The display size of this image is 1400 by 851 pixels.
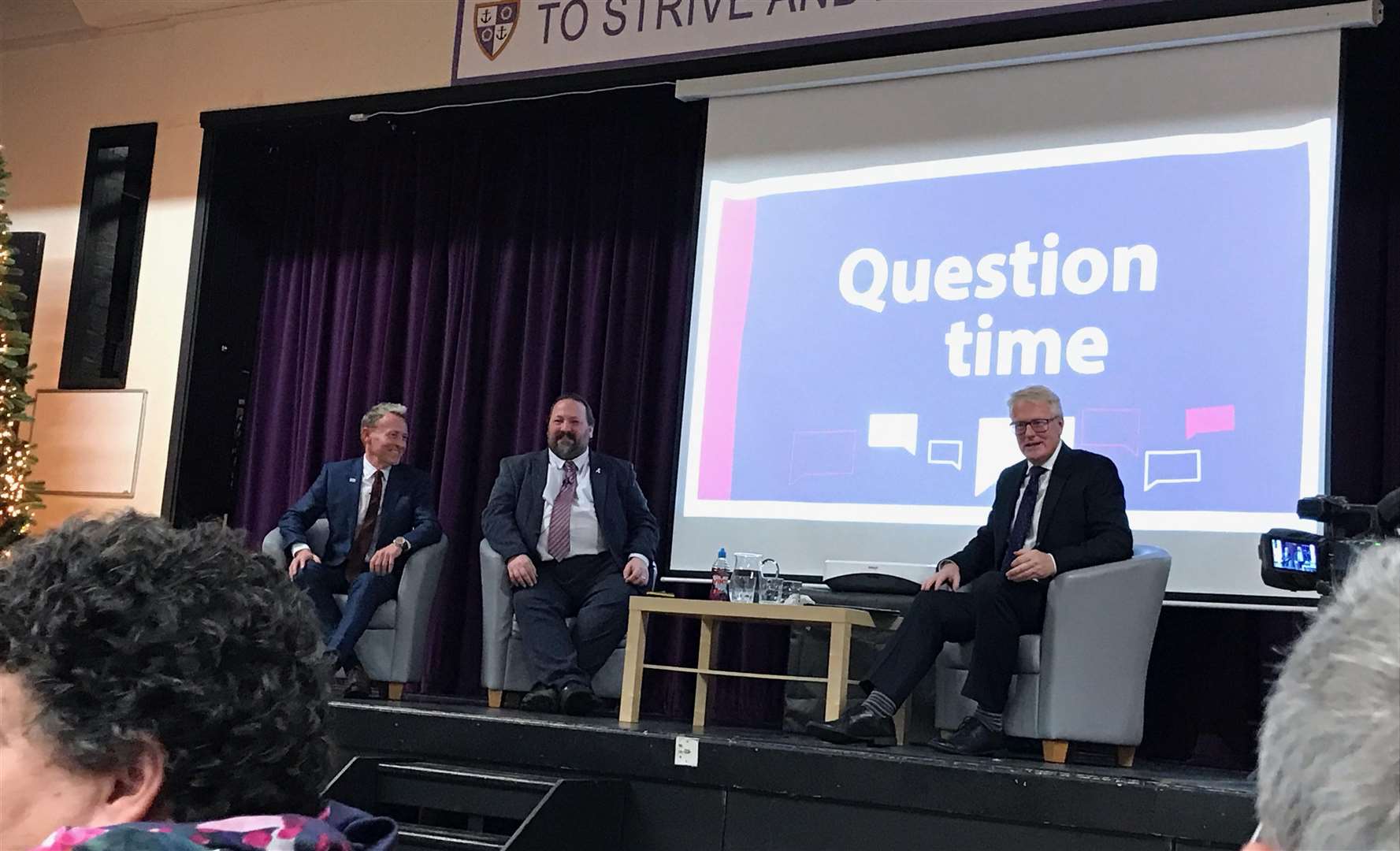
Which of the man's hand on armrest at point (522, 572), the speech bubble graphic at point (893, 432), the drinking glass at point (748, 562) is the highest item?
the speech bubble graphic at point (893, 432)

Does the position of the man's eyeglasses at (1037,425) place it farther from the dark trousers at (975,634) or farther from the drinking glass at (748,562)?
the drinking glass at (748,562)

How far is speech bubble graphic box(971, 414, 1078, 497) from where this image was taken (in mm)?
4199

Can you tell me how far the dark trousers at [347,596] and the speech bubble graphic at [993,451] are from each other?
1.87 metres

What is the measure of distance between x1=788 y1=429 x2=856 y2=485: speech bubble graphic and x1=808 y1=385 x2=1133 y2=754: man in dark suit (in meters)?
0.60

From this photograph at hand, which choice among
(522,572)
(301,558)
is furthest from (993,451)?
(301,558)

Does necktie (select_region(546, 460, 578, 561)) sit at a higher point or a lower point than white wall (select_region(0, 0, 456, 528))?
lower

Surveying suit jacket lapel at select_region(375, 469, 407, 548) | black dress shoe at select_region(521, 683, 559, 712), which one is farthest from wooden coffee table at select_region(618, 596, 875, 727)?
suit jacket lapel at select_region(375, 469, 407, 548)

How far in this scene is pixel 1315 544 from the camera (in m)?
3.01

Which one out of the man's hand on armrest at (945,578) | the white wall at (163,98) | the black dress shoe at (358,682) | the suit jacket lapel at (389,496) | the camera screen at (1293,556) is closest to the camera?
the camera screen at (1293,556)

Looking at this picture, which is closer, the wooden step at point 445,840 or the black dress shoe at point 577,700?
the wooden step at point 445,840

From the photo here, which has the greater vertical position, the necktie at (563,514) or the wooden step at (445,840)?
the necktie at (563,514)

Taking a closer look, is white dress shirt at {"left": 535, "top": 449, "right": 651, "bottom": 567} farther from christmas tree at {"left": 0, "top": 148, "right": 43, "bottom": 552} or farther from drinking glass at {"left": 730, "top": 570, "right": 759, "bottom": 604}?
christmas tree at {"left": 0, "top": 148, "right": 43, "bottom": 552}

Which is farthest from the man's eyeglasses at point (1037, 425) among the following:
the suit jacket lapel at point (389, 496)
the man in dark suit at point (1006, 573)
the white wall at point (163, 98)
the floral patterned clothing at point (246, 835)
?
the floral patterned clothing at point (246, 835)

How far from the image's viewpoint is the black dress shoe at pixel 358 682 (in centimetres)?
447
